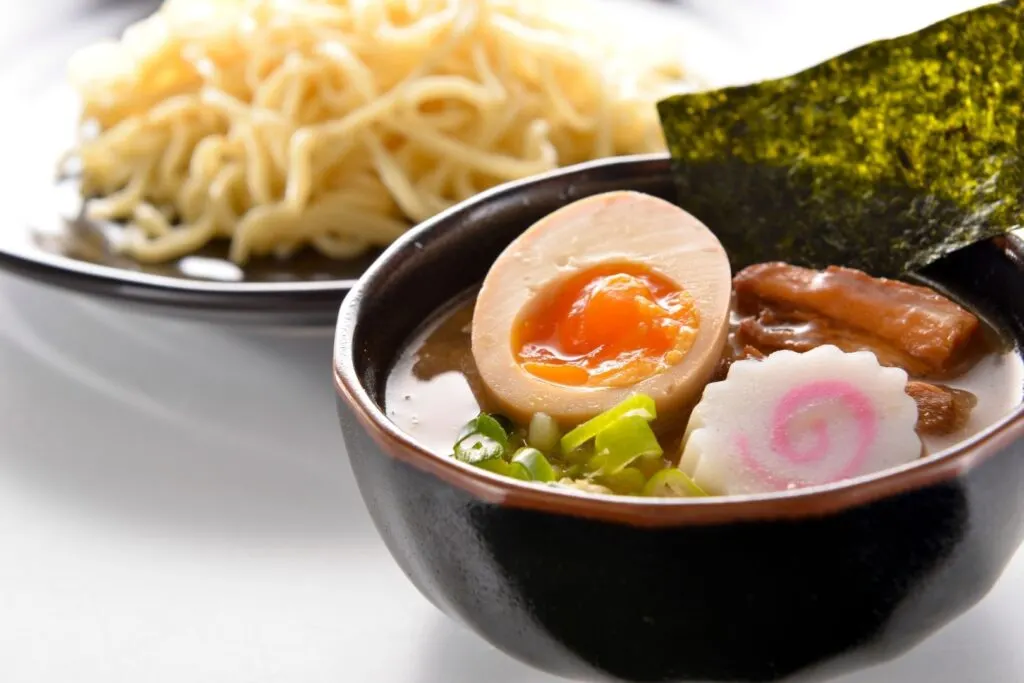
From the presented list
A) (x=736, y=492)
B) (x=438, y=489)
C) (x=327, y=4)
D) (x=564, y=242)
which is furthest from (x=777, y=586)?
(x=327, y=4)

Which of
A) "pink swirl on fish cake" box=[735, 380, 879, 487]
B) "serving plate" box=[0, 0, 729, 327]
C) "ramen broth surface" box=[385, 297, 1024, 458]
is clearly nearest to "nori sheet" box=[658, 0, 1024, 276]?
"ramen broth surface" box=[385, 297, 1024, 458]

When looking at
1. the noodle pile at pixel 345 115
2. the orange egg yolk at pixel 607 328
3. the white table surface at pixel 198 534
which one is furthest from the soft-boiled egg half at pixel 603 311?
the noodle pile at pixel 345 115

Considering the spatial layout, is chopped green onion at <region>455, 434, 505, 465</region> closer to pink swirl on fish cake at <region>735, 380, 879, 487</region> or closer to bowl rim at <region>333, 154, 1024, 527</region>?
bowl rim at <region>333, 154, 1024, 527</region>

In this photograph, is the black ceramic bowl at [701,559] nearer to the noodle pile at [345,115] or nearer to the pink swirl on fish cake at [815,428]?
the pink swirl on fish cake at [815,428]

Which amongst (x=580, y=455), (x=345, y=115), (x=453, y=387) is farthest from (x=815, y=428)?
(x=345, y=115)

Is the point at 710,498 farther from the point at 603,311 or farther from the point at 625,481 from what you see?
the point at 603,311
